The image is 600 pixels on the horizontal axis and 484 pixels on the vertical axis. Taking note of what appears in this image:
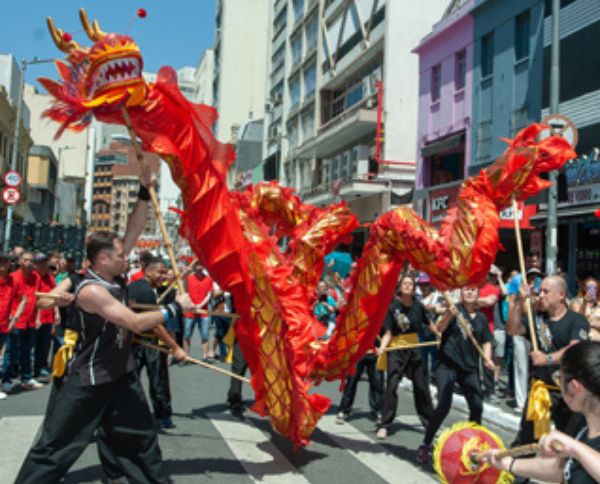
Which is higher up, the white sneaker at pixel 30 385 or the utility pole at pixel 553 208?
the utility pole at pixel 553 208

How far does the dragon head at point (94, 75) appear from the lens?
4.75 metres

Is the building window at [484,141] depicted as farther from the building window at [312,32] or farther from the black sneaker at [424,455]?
the building window at [312,32]

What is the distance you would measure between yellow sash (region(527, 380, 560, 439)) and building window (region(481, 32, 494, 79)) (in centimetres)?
1457

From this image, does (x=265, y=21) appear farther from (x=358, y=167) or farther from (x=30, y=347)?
(x=30, y=347)

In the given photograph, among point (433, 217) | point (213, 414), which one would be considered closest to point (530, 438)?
point (213, 414)

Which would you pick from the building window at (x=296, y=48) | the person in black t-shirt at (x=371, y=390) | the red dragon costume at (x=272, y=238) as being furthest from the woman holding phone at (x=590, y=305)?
the building window at (x=296, y=48)

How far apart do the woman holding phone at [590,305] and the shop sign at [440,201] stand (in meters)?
9.08

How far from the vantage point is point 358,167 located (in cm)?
2516

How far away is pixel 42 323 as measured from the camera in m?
9.46

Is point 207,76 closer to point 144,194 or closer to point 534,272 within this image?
point 534,272

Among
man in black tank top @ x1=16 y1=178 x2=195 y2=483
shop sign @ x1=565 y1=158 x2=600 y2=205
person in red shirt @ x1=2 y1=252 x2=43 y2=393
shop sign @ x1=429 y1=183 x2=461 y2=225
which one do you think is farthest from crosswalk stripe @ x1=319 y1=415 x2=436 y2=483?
shop sign @ x1=429 y1=183 x2=461 y2=225

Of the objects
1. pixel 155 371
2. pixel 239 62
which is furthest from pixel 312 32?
pixel 155 371

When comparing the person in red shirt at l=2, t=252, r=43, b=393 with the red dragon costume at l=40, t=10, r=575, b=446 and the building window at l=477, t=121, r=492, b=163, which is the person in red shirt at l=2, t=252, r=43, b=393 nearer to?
the red dragon costume at l=40, t=10, r=575, b=446

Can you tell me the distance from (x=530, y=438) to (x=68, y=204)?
6759 cm
